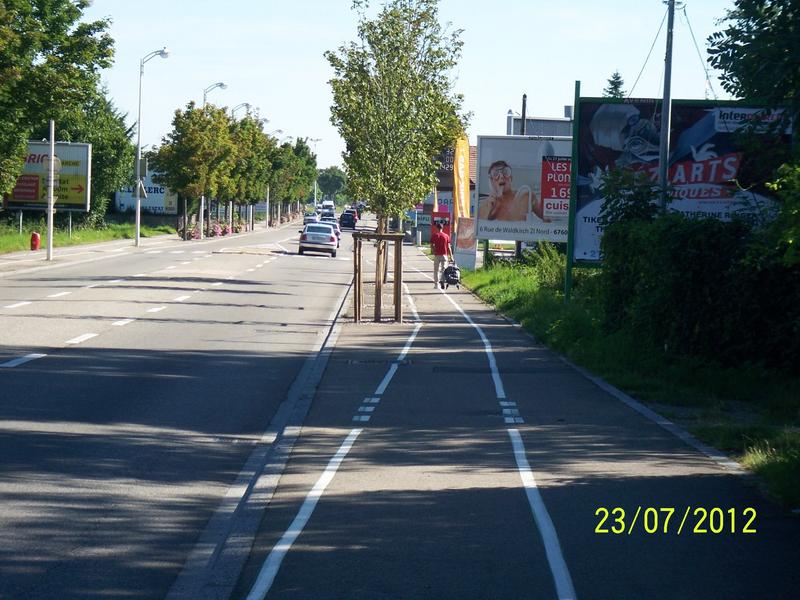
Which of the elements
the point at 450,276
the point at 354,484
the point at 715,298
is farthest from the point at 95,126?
the point at 354,484

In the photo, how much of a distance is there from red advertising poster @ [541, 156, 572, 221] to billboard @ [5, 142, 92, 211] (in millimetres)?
29994

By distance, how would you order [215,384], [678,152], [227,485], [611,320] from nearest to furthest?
[227,485] → [215,384] → [611,320] → [678,152]

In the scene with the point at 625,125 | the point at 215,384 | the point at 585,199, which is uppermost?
the point at 625,125

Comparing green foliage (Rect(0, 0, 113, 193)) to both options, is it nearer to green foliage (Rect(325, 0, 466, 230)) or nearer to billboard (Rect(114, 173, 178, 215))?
green foliage (Rect(325, 0, 466, 230))

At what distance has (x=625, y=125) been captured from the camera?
76.8ft

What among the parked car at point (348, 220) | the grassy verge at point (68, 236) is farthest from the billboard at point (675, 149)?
the parked car at point (348, 220)

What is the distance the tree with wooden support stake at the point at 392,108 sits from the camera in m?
29.9

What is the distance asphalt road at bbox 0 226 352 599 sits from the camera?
266 inches

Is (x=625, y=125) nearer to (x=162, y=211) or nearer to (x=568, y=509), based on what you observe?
(x=568, y=509)

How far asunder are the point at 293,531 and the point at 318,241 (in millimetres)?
53461

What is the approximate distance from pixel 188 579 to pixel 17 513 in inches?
70.2

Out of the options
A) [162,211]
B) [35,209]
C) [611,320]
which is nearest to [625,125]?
[611,320]

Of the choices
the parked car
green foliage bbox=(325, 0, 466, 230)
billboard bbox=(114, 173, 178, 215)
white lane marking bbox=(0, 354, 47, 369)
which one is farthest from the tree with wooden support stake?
the parked car

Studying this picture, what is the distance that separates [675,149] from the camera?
23312 mm
